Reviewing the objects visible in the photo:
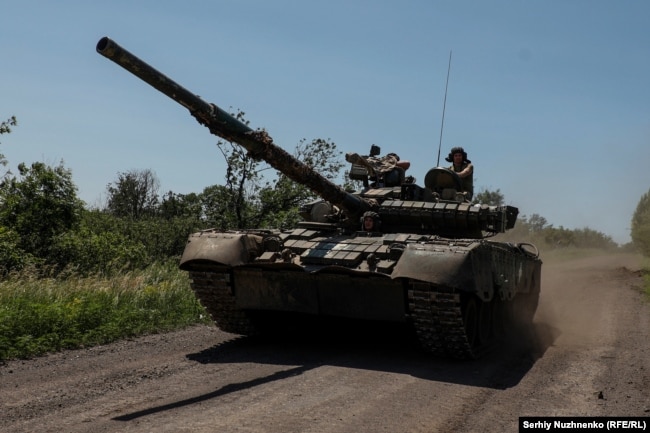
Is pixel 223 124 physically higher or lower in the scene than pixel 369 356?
higher

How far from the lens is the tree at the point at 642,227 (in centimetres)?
3272

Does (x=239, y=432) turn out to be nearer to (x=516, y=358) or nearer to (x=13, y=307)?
(x=516, y=358)

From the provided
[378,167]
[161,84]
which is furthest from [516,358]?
[161,84]

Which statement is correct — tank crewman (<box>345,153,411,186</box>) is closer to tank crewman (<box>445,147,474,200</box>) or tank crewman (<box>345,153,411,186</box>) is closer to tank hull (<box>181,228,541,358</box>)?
tank crewman (<box>445,147,474,200</box>)

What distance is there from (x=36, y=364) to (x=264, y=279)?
2.94 meters

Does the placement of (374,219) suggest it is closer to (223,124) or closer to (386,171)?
(386,171)

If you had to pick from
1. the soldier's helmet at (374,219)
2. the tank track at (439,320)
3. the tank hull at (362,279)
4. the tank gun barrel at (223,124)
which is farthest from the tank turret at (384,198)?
the tank track at (439,320)

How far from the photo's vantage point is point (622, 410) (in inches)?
254

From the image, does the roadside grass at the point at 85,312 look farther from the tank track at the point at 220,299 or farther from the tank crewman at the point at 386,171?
the tank crewman at the point at 386,171

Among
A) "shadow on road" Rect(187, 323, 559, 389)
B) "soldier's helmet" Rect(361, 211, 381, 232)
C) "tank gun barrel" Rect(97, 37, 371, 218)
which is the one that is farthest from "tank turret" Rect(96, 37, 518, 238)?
"shadow on road" Rect(187, 323, 559, 389)

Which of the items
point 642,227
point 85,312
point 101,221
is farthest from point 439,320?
point 642,227

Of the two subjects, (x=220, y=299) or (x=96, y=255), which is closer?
(x=220, y=299)

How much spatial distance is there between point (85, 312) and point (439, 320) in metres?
5.20

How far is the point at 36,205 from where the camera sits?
1861cm
